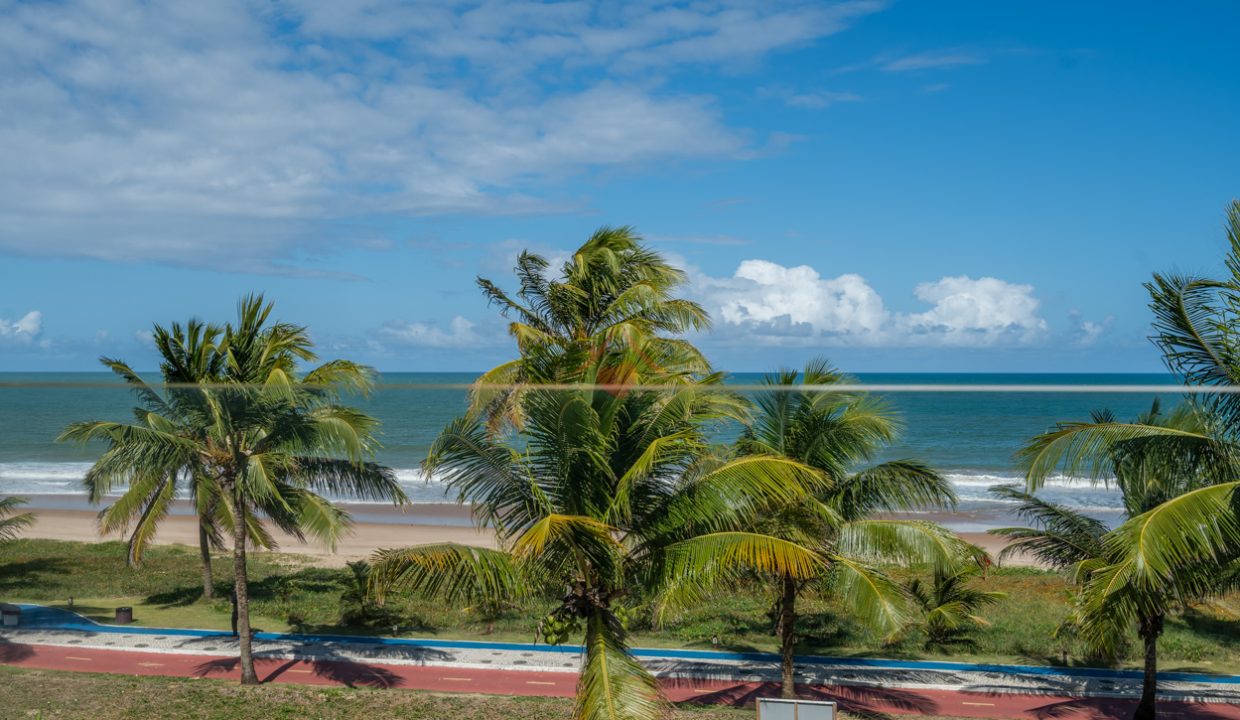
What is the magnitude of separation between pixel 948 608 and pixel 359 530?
17.0 meters

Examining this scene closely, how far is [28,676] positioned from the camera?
27.6ft

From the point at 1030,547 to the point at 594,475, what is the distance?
17.3 feet

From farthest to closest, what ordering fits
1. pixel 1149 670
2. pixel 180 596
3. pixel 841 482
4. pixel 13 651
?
1. pixel 180 596
2. pixel 13 651
3. pixel 1149 670
4. pixel 841 482

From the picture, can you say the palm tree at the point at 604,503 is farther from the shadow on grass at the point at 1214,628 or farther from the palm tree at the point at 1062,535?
the shadow on grass at the point at 1214,628

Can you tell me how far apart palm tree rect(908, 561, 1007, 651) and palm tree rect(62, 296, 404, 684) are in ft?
21.7

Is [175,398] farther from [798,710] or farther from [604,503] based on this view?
[798,710]

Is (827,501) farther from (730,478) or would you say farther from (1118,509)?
(1118,509)

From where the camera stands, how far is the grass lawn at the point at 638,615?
479 inches

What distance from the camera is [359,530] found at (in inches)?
982

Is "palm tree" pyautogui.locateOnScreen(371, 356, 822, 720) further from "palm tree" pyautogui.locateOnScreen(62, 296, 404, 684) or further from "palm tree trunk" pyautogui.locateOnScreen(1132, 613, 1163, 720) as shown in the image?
"palm tree trunk" pyautogui.locateOnScreen(1132, 613, 1163, 720)

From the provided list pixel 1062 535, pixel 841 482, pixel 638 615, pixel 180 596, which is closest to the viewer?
pixel 841 482

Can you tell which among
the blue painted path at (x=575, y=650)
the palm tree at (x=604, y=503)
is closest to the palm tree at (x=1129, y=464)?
the palm tree at (x=604, y=503)

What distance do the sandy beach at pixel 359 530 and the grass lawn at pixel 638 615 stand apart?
3.87m

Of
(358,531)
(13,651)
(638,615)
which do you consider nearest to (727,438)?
(638,615)
